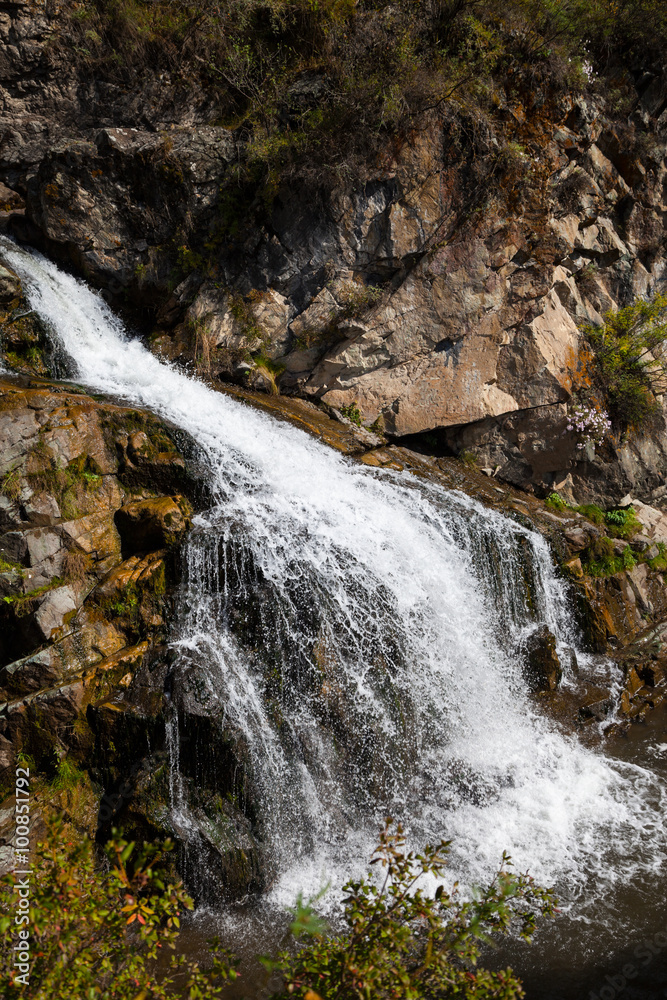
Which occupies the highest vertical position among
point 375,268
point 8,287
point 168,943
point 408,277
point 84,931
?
point 408,277

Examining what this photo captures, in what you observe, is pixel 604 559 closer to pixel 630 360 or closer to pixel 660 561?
pixel 660 561

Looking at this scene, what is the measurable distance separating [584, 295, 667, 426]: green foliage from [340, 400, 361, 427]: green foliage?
13.6 ft

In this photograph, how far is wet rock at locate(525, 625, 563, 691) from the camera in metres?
6.60

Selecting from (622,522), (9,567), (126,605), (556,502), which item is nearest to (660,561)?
(622,522)

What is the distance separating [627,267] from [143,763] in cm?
1080

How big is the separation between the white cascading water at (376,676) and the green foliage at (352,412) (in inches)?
64.3

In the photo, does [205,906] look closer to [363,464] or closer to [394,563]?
[394,563]

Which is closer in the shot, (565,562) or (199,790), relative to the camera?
(199,790)

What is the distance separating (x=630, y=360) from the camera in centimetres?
962

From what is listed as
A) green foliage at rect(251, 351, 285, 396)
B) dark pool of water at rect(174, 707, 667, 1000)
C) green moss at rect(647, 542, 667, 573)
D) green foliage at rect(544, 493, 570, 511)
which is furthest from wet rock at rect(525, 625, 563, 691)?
green foliage at rect(251, 351, 285, 396)

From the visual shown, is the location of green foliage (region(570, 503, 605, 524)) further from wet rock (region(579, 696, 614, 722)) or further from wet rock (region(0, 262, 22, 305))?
wet rock (region(0, 262, 22, 305))

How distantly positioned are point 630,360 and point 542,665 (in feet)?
19.0

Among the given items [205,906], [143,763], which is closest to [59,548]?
[143,763]

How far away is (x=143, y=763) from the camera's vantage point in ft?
15.0
